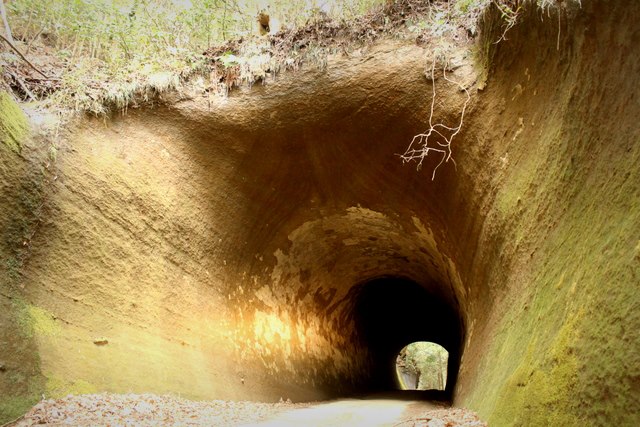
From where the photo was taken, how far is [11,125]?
504 cm

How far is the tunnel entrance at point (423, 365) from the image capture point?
25.8 meters

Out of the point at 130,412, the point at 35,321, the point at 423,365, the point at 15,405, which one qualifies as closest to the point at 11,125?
the point at 35,321

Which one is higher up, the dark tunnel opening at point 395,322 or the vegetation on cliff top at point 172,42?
the vegetation on cliff top at point 172,42

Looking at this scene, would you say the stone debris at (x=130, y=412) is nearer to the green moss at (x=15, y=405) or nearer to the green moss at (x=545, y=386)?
the green moss at (x=15, y=405)

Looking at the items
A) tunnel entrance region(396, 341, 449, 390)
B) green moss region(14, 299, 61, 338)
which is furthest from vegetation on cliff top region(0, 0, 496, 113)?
tunnel entrance region(396, 341, 449, 390)

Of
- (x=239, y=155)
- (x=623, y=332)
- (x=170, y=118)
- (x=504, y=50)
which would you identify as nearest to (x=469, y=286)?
(x=504, y=50)

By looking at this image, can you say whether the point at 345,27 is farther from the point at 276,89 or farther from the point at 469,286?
the point at 469,286

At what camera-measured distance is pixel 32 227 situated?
500 cm

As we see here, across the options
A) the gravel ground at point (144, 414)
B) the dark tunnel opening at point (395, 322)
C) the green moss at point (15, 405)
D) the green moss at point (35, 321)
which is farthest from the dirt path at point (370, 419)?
the dark tunnel opening at point (395, 322)

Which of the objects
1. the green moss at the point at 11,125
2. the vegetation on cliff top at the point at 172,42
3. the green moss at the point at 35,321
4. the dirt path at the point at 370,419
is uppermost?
the vegetation on cliff top at the point at 172,42

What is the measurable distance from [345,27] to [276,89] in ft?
4.14

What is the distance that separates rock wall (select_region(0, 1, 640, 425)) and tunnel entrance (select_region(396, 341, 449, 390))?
58.4 ft

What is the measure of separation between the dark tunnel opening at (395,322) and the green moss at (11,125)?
8349 millimetres

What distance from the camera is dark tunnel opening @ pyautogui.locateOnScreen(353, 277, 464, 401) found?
1214 cm
